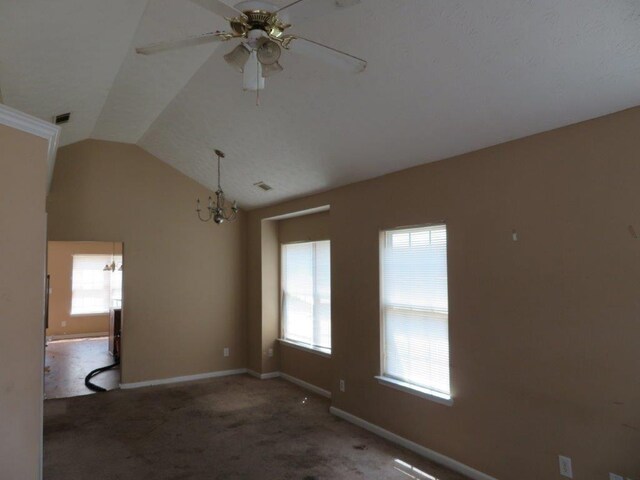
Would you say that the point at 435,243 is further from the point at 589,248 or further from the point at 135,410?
the point at 135,410

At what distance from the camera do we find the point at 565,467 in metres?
2.85

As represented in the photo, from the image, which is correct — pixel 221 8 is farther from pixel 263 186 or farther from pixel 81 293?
pixel 81 293

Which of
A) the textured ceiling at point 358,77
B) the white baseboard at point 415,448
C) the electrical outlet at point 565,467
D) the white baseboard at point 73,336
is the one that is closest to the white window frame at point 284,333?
the white baseboard at point 415,448

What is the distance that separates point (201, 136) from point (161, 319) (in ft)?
9.47

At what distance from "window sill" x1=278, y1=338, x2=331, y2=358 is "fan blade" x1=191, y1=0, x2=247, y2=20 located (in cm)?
449

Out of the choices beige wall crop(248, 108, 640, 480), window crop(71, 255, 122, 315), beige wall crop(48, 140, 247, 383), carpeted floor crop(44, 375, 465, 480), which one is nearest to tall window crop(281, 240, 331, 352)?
carpeted floor crop(44, 375, 465, 480)

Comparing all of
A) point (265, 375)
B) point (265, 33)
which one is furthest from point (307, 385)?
point (265, 33)

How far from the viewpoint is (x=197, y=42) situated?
6.26ft

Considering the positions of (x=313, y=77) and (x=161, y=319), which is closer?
(x=313, y=77)

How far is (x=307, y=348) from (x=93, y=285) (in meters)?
7.92

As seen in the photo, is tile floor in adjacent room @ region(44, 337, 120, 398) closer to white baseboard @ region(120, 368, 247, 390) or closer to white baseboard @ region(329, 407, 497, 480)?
white baseboard @ region(120, 368, 247, 390)

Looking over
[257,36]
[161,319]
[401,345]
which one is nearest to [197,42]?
[257,36]

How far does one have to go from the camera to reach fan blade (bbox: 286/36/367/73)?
6.38 ft

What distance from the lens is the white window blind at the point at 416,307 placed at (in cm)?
384
